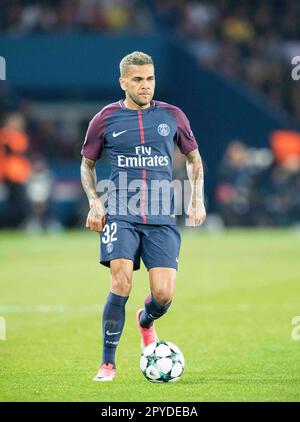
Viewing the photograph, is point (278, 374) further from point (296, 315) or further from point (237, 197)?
point (237, 197)

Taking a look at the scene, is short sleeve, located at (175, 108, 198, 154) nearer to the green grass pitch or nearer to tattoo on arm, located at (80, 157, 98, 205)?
tattoo on arm, located at (80, 157, 98, 205)

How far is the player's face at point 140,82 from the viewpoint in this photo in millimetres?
9094

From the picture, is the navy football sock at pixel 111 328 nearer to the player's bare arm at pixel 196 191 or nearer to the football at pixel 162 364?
the football at pixel 162 364

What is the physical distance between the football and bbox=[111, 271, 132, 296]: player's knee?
48cm

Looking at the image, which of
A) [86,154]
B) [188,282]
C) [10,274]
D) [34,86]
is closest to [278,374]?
[86,154]

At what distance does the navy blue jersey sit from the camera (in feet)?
30.0

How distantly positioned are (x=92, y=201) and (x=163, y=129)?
0.79m

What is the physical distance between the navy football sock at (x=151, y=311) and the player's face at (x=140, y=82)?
155 centimetres

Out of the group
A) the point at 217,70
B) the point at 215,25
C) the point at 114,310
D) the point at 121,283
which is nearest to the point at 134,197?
the point at 121,283

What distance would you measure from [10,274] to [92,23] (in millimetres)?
14067

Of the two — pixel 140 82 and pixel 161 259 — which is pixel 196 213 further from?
pixel 140 82

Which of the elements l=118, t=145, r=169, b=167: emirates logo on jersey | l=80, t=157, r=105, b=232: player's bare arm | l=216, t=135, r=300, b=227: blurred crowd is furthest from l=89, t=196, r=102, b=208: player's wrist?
l=216, t=135, r=300, b=227: blurred crowd


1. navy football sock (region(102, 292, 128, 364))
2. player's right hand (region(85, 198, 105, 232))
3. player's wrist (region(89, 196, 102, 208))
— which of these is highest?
player's wrist (region(89, 196, 102, 208))

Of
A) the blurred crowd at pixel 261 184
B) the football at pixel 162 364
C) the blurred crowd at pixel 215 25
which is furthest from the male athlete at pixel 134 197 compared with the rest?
the blurred crowd at pixel 215 25
